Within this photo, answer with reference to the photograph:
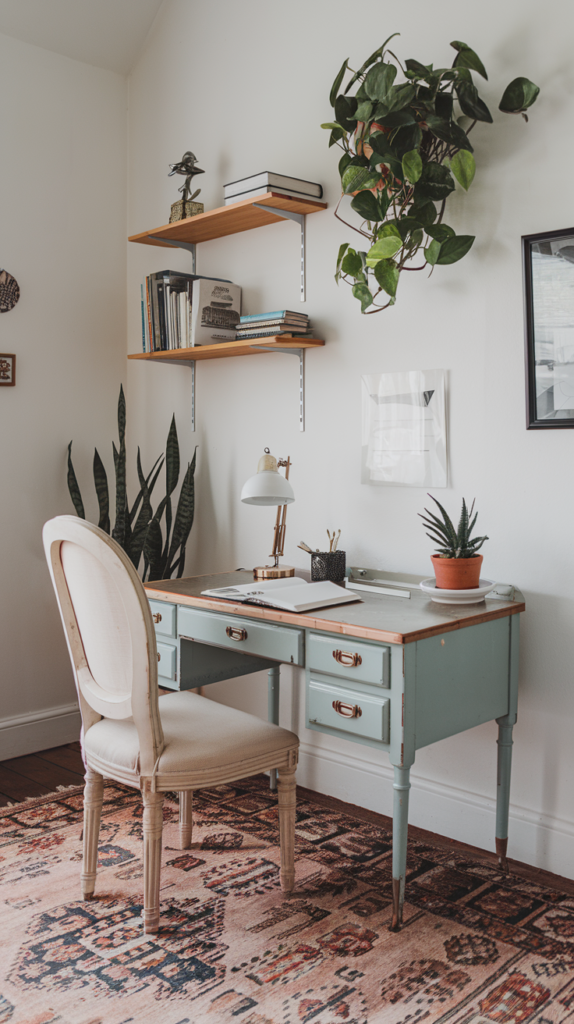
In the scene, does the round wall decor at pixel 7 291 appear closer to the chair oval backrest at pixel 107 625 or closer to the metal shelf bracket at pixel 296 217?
the metal shelf bracket at pixel 296 217

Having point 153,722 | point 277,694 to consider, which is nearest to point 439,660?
point 153,722

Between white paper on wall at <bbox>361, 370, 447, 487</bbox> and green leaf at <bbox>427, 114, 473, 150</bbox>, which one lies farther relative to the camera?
Answer: white paper on wall at <bbox>361, 370, 447, 487</bbox>

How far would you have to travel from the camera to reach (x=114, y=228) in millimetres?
3602

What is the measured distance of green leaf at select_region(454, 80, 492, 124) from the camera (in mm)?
2199

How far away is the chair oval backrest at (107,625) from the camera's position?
6.19 ft

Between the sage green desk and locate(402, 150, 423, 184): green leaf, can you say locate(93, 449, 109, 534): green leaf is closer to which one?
the sage green desk

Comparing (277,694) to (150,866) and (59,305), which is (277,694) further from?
(59,305)

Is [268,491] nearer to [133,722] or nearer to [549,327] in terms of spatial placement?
[133,722]

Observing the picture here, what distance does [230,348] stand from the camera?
2865 mm

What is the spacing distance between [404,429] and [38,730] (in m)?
1.96

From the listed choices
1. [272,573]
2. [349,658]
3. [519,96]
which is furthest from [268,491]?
[519,96]

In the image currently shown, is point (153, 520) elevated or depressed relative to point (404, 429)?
depressed

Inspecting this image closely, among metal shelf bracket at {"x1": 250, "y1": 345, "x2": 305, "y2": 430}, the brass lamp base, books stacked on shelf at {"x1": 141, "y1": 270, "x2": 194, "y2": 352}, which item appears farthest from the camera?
books stacked on shelf at {"x1": 141, "y1": 270, "x2": 194, "y2": 352}

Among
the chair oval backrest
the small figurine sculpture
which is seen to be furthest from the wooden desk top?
the small figurine sculpture
